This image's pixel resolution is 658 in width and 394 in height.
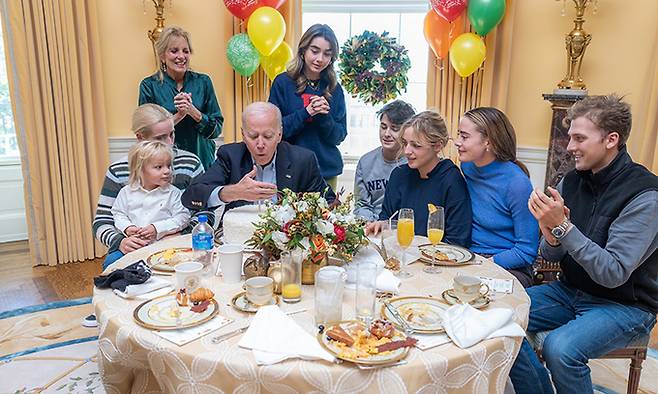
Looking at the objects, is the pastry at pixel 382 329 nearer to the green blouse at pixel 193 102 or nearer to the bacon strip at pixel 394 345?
the bacon strip at pixel 394 345

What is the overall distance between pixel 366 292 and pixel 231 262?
49 cm

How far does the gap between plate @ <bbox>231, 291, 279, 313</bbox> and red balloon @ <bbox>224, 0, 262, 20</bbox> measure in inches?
118

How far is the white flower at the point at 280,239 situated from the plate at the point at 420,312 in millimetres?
370

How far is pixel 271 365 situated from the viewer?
1.25 m

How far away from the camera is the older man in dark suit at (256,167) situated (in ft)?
7.86

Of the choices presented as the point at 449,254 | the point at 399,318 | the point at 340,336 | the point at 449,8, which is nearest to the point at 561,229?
the point at 449,254

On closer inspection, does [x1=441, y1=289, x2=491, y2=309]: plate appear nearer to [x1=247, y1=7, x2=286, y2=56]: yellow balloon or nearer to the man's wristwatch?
the man's wristwatch

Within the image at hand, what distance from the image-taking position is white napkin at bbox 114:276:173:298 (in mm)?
1600

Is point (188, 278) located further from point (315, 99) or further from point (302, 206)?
point (315, 99)

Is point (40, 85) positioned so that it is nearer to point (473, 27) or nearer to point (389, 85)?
point (389, 85)

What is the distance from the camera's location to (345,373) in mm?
1231

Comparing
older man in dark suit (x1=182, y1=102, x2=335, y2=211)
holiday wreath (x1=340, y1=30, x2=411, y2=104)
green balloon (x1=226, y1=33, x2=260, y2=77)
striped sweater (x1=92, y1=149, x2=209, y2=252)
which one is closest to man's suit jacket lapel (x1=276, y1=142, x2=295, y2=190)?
older man in dark suit (x1=182, y1=102, x2=335, y2=211)

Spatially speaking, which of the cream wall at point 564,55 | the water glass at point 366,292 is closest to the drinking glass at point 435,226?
the water glass at point 366,292

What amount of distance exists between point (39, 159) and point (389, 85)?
2.80m
